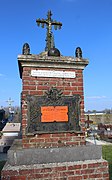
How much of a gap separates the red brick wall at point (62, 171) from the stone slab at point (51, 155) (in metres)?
0.07

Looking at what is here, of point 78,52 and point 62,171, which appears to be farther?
point 78,52

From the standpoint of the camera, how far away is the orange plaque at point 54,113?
3.27m

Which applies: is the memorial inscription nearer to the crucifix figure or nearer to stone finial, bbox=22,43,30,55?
stone finial, bbox=22,43,30,55

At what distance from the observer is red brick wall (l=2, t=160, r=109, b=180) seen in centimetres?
286

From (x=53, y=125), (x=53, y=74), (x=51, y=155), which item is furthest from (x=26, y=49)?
(x=51, y=155)

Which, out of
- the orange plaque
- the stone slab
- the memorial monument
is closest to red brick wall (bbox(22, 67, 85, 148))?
the memorial monument

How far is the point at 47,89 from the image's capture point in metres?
3.37

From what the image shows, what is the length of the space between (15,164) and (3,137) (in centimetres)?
1071

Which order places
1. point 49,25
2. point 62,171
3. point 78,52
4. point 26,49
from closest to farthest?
point 62,171 < point 26,49 < point 78,52 < point 49,25

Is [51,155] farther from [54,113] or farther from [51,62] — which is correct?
[51,62]

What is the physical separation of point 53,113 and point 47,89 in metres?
0.44

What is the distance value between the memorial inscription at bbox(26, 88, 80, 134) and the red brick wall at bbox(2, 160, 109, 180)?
1.86 feet

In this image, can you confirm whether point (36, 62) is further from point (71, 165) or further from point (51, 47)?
point (71, 165)

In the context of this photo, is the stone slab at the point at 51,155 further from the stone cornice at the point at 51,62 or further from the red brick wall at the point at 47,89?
the stone cornice at the point at 51,62
